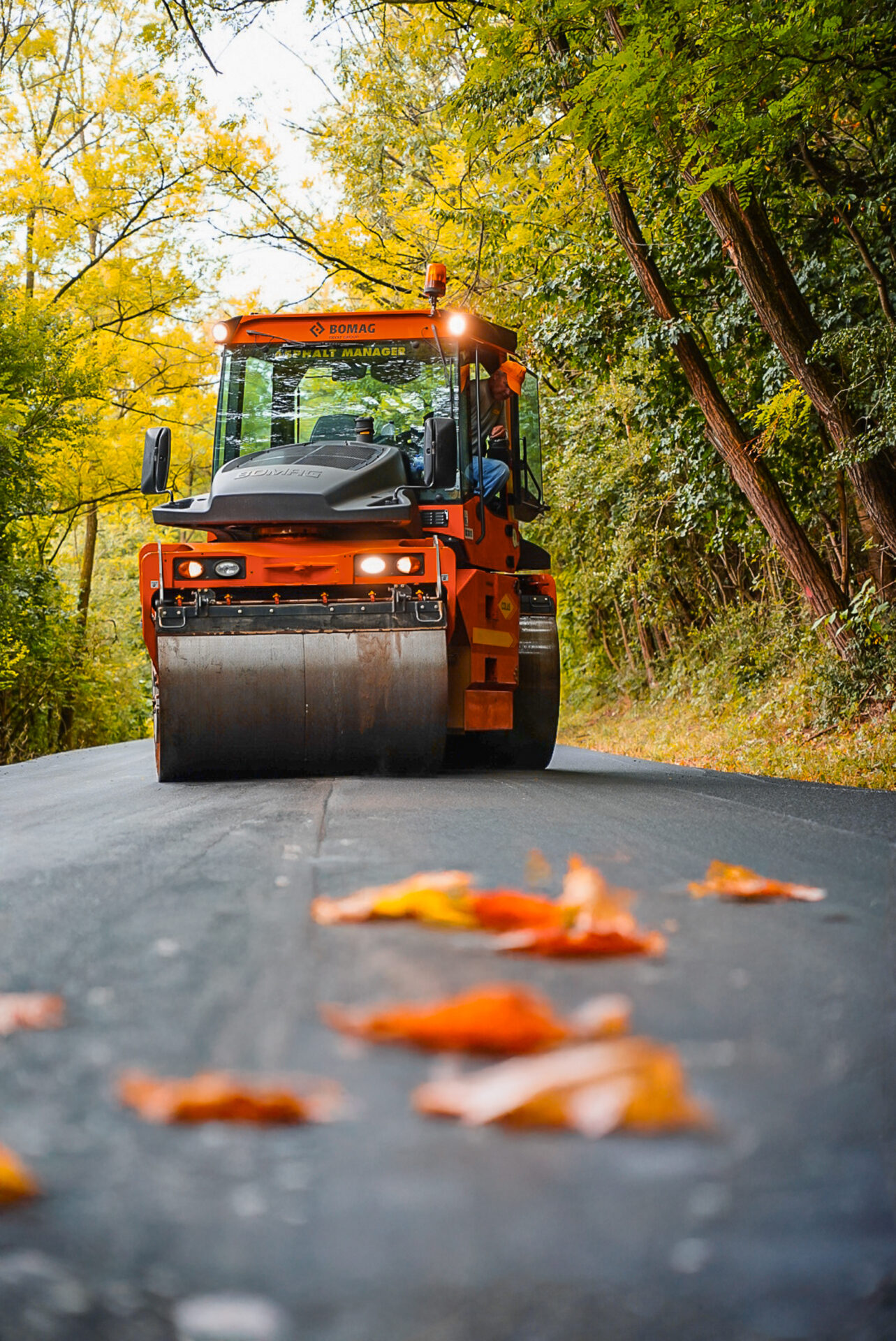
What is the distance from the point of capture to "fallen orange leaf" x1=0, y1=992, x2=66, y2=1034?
→ 1.81 m

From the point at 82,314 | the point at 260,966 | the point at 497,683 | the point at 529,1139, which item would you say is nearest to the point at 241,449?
the point at 497,683

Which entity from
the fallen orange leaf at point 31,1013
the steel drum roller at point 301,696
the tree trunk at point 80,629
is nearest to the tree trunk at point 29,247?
the tree trunk at point 80,629

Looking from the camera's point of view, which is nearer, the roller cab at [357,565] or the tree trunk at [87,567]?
the roller cab at [357,565]

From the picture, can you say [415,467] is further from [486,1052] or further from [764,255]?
[486,1052]

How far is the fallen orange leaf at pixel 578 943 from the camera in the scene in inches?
83.0

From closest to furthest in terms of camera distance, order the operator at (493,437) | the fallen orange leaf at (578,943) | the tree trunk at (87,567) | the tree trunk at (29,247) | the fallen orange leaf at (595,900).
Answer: the fallen orange leaf at (578,943) < the fallen orange leaf at (595,900) < the operator at (493,437) < the tree trunk at (29,247) < the tree trunk at (87,567)

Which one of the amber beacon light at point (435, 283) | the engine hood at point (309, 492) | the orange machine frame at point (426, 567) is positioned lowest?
the orange machine frame at point (426, 567)

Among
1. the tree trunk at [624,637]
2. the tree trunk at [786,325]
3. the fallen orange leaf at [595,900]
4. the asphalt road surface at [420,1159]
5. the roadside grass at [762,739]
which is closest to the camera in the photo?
the asphalt road surface at [420,1159]

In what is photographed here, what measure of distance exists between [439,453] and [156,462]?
2.02 meters

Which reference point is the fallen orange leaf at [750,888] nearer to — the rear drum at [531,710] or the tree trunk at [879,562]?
the rear drum at [531,710]

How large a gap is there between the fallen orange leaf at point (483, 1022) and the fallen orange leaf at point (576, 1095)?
0.19 feet

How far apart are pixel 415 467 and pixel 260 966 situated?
6.73m

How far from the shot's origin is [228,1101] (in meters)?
1.47

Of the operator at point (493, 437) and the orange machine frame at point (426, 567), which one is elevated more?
the operator at point (493, 437)
